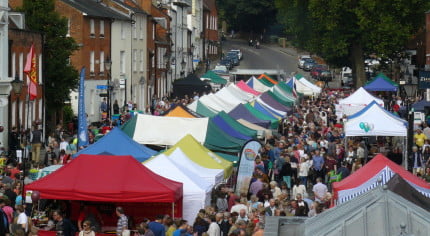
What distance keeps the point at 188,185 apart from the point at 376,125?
12.7 metres

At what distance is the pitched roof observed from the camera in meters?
60.1

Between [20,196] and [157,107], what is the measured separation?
40021 millimetres

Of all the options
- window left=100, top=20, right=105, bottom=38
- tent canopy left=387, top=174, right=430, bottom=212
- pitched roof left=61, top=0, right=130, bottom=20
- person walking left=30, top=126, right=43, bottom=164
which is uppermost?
pitched roof left=61, top=0, right=130, bottom=20

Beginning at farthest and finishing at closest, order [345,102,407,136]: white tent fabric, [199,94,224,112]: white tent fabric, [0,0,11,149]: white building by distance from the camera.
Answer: [199,94,224,112]: white tent fabric, [0,0,11,149]: white building, [345,102,407,136]: white tent fabric

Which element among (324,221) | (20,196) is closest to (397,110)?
(20,196)

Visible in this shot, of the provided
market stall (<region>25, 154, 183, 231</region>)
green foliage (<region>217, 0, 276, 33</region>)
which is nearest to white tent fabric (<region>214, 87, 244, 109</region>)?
market stall (<region>25, 154, 183, 231</region>)

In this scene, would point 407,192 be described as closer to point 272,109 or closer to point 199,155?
point 199,155

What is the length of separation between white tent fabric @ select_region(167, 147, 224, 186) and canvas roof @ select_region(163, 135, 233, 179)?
0.22 metres

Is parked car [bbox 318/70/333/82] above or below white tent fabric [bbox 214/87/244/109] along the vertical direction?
below

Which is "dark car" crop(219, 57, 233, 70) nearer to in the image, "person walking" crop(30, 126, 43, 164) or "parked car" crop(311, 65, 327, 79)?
"parked car" crop(311, 65, 327, 79)

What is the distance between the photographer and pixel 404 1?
3061 inches

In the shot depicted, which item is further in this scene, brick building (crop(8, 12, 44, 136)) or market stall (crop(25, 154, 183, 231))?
brick building (crop(8, 12, 44, 136))

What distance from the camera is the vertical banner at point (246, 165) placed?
27203 millimetres

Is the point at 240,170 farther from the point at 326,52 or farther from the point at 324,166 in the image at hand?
the point at 326,52
